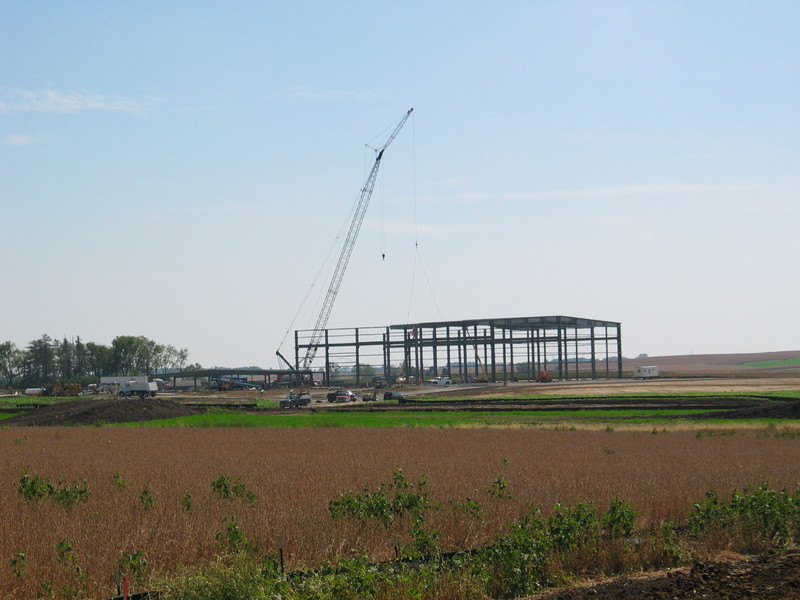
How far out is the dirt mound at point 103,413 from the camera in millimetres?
59316

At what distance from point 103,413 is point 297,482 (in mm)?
42858

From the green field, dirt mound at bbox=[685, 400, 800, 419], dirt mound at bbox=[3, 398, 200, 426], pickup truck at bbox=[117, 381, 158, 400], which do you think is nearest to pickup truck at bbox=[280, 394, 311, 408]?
dirt mound at bbox=[3, 398, 200, 426]

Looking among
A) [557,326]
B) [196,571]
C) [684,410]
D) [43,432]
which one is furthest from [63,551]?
[557,326]

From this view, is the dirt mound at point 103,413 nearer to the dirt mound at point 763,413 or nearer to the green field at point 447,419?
the green field at point 447,419

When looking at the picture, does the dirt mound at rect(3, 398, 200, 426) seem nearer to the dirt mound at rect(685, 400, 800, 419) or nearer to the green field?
the green field

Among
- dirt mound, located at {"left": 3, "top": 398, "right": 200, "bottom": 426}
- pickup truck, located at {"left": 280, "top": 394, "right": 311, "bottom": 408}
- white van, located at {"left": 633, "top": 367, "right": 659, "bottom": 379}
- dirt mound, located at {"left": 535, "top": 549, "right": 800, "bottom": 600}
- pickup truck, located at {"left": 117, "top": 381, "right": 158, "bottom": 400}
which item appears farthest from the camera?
white van, located at {"left": 633, "top": 367, "right": 659, "bottom": 379}

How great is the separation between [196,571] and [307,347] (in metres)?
137

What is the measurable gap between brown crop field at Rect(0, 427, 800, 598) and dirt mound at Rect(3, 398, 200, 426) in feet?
54.9

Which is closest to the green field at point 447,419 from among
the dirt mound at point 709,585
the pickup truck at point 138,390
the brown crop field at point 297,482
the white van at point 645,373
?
the brown crop field at point 297,482

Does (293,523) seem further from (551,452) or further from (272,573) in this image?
(551,452)

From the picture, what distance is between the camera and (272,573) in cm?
1227

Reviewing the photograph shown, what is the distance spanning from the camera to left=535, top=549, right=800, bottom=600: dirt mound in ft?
40.4

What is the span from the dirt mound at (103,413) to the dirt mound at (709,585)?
50690 mm

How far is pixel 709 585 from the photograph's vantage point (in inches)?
502
